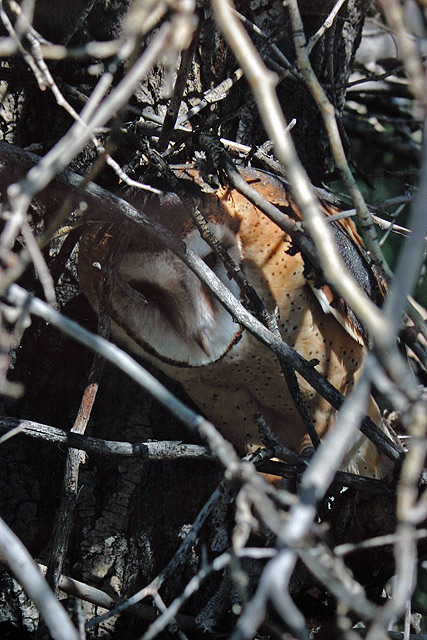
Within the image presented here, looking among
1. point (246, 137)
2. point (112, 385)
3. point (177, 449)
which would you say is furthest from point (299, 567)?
point (246, 137)

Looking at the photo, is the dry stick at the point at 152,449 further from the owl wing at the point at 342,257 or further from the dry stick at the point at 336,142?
the dry stick at the point at 336,142

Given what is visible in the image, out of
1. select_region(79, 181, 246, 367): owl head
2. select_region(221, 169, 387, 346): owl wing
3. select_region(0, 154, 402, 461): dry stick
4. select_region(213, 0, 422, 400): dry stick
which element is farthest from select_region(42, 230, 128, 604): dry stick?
select_region(213, 0, 422, 400): dry stick

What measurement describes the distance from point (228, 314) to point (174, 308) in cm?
11

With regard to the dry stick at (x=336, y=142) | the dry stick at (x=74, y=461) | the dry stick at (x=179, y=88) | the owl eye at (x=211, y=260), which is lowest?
the dry stick at (x=74, y=461)

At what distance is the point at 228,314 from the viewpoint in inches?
52.6

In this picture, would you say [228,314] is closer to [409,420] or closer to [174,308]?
[174,308]

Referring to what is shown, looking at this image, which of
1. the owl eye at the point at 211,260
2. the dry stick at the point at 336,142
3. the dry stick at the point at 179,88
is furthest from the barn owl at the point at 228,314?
the dry stick at the point at 336,142

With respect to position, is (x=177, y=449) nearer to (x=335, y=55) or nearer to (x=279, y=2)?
(x=279, y=2)

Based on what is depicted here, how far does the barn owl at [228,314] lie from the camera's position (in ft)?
3.99

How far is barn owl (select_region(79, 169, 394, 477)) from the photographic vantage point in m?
1.22

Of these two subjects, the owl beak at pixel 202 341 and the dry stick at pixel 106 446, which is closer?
the dry stick at pixel 106 446

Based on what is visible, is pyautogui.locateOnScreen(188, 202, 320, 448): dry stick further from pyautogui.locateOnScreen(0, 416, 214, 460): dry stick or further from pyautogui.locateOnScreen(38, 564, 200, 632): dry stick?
pyautogui.locateOnScreen(38, 564, 200, 632): dry stick

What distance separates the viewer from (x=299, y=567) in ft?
3.83

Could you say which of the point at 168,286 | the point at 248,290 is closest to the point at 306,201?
the point at 248,290
